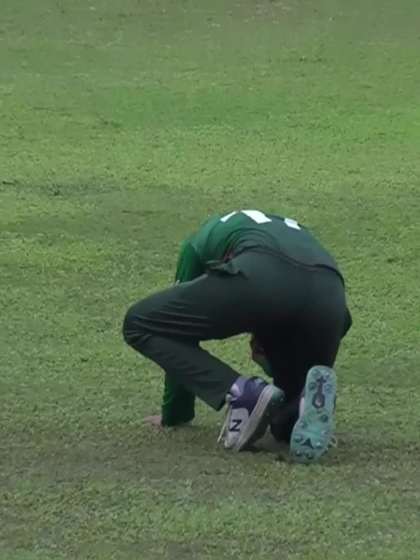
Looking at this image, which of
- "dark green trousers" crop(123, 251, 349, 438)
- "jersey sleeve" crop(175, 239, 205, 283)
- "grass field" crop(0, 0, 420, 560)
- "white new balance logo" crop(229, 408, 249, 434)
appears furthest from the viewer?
"jersey sleeve" crop(175, 239, 205, 283)

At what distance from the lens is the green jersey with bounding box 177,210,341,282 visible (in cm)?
468

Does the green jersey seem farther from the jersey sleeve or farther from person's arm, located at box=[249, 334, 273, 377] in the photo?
person's arm, located at box=[249, 334, 273, 377]

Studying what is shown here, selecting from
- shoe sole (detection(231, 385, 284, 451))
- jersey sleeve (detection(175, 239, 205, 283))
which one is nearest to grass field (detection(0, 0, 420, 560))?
shoe sole (detection(231, 385, 284, 451))

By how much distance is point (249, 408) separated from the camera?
4.68 m

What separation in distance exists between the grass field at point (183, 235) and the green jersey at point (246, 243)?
0.62m

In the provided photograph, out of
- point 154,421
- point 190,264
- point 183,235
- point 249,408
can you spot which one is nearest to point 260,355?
point 249,408

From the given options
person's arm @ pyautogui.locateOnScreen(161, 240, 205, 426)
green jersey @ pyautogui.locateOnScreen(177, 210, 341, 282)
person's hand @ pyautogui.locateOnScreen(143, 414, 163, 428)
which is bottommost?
person's hand @ pyautogui.locateOnScreen(143, 414, 163, 428)

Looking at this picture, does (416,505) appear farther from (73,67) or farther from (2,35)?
(2,35)

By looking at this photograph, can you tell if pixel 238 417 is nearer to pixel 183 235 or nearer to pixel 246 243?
pixel 246 243

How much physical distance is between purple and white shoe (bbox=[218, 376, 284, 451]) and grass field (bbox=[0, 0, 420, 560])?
73mm

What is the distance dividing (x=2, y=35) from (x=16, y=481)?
11068 millimetres

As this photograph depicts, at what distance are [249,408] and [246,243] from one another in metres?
0.52

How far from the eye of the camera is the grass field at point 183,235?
13.8ft

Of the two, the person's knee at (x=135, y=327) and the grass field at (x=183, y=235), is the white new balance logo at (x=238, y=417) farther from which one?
the person's knee at (x=135, y=327)
